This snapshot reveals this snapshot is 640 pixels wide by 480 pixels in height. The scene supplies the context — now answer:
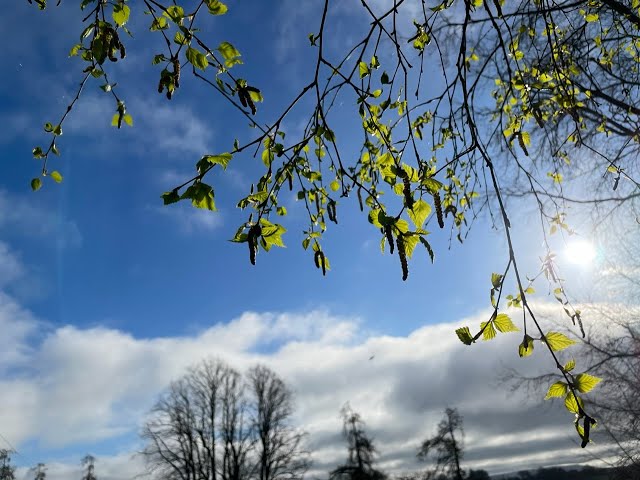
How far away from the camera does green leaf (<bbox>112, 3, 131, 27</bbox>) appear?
165 cm

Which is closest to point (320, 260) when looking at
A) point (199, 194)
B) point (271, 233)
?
point (271, 233)

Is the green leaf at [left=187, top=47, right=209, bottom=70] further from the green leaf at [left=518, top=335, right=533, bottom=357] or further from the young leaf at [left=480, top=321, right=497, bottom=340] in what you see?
the green leaf at [left=518, top=335, right=533, bottom=357]

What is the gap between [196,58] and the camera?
1.58 meters

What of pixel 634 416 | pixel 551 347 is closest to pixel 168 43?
pixel 551 347

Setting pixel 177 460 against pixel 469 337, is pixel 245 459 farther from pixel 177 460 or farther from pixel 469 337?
pixel 469 337

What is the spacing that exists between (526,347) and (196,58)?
1.47 meters

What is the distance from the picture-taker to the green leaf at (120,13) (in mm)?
1652

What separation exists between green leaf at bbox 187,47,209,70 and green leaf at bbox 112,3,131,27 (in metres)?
0.31

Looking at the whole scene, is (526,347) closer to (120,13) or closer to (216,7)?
(216,7)

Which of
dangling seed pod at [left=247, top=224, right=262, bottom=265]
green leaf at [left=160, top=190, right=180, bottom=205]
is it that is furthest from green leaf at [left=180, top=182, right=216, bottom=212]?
dangling seed pod at [left=247, top=224, right=262, bottom=265]

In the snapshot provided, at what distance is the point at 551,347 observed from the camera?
129 centimetres

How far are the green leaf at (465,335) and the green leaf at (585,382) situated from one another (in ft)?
0.96

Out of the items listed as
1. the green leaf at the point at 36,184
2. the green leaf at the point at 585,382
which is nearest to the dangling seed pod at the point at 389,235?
the green leaf at the point at 585,382

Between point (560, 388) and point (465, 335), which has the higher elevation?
point (465, 335)
